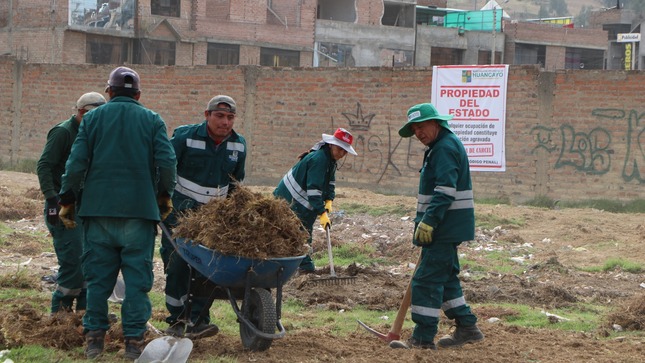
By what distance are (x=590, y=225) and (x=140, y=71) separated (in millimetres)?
12561

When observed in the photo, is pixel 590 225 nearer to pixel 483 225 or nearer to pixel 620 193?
pixel 483 225

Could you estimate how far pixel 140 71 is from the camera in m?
22.8

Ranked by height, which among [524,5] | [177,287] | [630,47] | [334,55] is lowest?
[177,287]

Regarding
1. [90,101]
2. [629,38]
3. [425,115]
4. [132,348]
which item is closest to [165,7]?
[629,38]

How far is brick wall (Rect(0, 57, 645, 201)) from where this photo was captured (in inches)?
695

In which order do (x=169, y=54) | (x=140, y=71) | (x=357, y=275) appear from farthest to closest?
(x=169, y=54) < (x=140, y=71) < (x=357, y=275)

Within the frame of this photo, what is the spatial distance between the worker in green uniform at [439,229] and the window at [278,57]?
4349 cm

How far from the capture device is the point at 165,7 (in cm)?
4784

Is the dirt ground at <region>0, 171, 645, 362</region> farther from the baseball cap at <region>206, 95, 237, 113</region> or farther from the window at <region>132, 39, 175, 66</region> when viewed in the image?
the window at <region>132, 39, 175, 66</region>

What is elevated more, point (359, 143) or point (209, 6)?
point (209, 6)

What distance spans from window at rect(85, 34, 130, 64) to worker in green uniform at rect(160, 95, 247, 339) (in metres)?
37.6

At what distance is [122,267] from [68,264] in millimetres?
1331

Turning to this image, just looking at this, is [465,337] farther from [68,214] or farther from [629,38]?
[629,38]

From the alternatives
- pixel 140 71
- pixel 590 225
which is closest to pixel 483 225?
pixel 590 225
